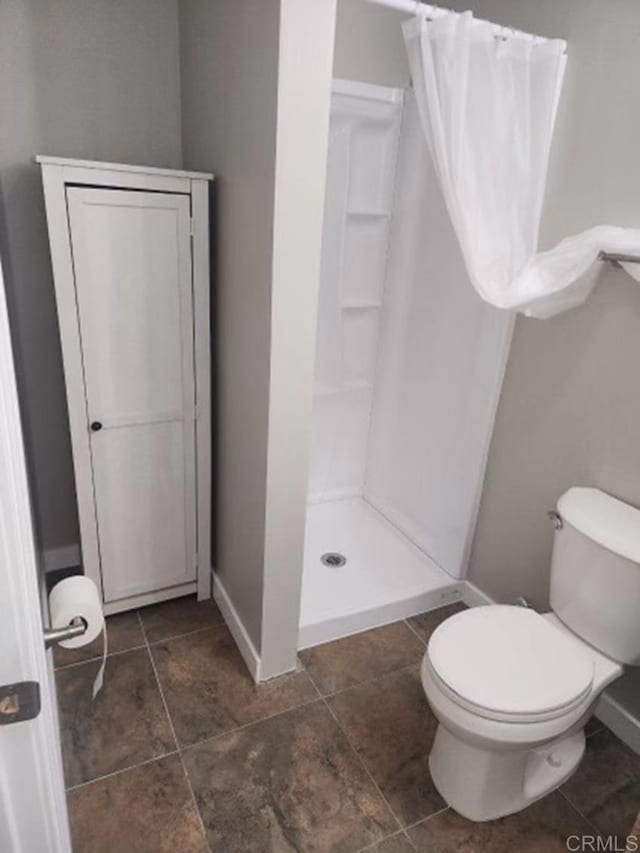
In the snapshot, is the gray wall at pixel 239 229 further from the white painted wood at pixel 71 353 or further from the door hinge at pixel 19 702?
the door hinge at pixel 19 702

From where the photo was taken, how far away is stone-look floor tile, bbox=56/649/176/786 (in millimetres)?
1585

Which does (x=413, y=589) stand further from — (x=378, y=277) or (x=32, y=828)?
(x=32, y=828)

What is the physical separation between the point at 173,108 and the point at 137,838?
2.29 m

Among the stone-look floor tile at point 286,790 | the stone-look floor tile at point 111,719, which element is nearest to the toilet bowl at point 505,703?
the stone-look floor tile at point 286,790

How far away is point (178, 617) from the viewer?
A: 2.16 meters

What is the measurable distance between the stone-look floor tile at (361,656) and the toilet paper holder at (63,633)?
1.27 m

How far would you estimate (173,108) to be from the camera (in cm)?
198

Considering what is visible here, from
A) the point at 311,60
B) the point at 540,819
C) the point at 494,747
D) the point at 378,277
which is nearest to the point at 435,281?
the point at 378,277

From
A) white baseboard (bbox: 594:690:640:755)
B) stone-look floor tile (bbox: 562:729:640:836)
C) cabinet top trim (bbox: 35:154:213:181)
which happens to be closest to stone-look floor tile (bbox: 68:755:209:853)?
stone-look floor tile (bbox: 562:729:640:836)

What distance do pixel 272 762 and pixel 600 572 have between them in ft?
3.60

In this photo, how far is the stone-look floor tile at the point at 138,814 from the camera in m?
1.38

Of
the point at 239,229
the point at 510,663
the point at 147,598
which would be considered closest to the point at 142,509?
the point at 147,598

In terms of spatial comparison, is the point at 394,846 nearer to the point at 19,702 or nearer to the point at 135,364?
the point at 19,702

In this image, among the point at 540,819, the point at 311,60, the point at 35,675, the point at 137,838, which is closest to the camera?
the point at 35,675
